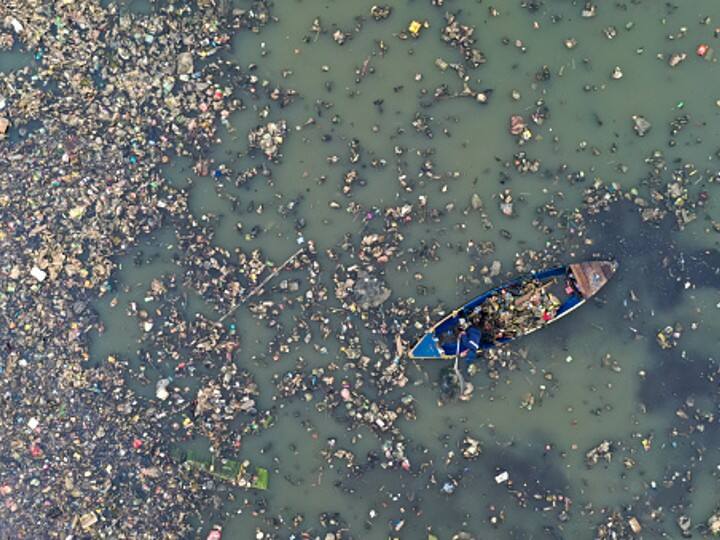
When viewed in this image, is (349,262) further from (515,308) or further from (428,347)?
(515,308)

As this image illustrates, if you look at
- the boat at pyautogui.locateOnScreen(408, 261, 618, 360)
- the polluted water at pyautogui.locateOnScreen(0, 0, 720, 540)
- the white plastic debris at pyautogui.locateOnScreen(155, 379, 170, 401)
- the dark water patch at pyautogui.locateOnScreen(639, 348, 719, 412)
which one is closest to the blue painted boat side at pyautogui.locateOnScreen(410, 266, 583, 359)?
the boat at pyautogui.locateOnScreen(408, 261, 618, 360)

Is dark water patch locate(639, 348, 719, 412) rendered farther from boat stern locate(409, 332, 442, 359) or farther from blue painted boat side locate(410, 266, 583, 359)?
boat stern locate(409, 332, 442, 359)

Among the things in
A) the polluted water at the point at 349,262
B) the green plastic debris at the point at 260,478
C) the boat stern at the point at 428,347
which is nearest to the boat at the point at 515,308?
the boat stern at the point at 428,347

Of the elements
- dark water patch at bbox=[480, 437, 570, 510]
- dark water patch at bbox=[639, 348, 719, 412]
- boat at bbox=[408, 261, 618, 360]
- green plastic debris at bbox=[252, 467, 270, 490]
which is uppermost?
boat at bbox=[408, 261, 618, 360]

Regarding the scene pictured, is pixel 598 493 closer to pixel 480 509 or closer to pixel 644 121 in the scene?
pixel 480 509

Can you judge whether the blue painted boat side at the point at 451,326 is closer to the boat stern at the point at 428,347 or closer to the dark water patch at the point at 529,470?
the boat stern at the point at 428,347

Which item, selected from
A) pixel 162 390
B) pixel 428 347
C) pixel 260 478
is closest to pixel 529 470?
pixel 428 347

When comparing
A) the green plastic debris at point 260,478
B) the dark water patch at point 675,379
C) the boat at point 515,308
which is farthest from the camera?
the green plastic debris at point 260,478
